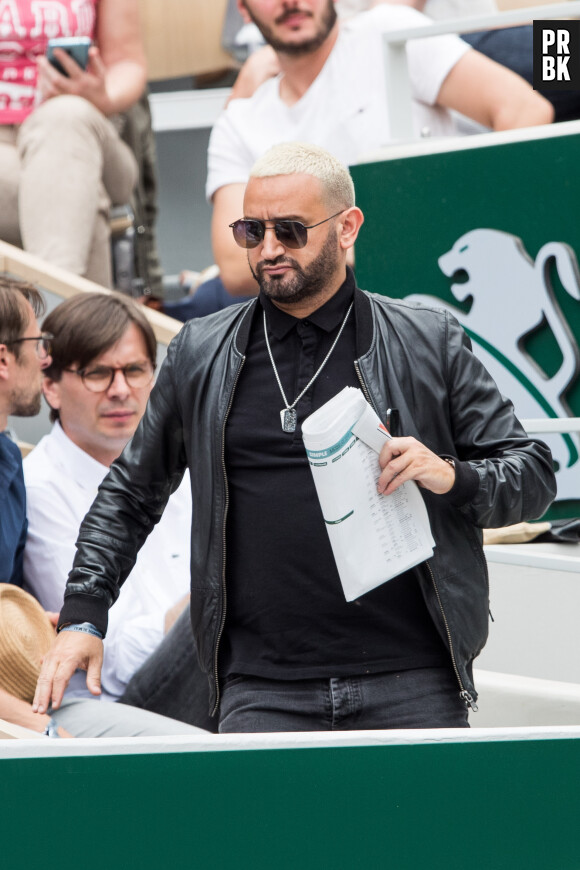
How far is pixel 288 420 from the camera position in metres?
2.54

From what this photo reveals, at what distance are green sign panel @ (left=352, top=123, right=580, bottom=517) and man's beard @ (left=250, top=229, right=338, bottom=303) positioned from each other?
165cm

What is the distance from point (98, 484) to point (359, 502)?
1406 mm

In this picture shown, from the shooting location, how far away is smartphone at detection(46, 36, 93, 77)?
197 inches

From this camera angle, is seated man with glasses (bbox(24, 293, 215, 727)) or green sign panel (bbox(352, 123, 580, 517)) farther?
green sign panel (bbox(352, 123, 580, 517))

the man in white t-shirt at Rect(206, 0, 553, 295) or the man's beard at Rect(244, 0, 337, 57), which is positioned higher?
the man's beard at Rect(244, 0, 337, 57)

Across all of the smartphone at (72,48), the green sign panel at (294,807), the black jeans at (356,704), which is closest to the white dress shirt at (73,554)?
the black jeans at (356,704)

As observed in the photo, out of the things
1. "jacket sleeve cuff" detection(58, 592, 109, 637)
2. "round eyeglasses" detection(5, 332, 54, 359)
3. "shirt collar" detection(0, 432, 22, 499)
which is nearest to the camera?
"jacket sleeve cuff" detection(58, 592, 109, 637)

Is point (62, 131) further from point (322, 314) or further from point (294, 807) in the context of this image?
point (294, 807)

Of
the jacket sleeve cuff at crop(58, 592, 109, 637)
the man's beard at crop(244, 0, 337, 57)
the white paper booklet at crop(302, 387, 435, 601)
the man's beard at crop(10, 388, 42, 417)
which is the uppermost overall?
the man's beard at crop(244, 0, 337, 57)

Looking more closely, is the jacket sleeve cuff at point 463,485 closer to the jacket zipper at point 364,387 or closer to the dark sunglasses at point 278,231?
the jacket zipper at point 364,387

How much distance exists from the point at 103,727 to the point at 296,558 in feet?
2.63

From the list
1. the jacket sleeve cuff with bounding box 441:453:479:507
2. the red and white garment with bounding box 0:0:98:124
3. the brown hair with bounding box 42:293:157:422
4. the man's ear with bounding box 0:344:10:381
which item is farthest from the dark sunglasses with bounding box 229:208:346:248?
the red and white garment with bounding box 0:0:98:124

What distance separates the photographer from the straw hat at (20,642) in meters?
2.95

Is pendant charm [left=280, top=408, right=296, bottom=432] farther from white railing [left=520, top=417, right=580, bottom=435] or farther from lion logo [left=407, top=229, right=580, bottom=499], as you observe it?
lion logo [left=407, top=229, right=580, bottom=499]
